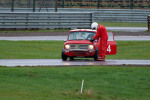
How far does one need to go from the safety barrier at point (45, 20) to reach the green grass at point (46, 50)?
794 cm

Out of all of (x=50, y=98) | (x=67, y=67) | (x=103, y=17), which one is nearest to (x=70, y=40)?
(x=67, y=67)

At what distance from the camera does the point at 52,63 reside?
1700 cm

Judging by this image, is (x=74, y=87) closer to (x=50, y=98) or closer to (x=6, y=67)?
(x=50, y=98)

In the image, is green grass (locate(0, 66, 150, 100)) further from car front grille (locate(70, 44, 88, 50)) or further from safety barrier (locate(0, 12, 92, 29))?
safety barrier (locate(0, 12, 92, 29))

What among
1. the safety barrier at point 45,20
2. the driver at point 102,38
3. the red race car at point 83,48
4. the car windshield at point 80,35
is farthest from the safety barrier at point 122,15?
the driver at point 102,38

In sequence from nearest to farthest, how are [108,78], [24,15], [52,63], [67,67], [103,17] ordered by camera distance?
[108,78], [67,67], [52,63], [24,15], [103,17]

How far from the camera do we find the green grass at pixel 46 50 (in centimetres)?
2055

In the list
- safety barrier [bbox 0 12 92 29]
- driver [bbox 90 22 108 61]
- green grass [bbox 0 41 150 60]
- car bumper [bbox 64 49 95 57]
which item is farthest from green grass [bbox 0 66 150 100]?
safety barrier [bbox 0 12 92 29]

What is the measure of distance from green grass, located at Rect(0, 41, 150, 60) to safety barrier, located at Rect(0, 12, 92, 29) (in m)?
7.94

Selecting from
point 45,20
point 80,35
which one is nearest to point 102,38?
point 80,35

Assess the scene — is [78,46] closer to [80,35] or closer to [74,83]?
[80,35]

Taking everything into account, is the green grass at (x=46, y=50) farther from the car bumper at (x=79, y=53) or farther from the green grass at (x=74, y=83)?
the green grass at (x=74, y=83)

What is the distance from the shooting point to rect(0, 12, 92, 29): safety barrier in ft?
113

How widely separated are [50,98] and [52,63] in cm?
678
